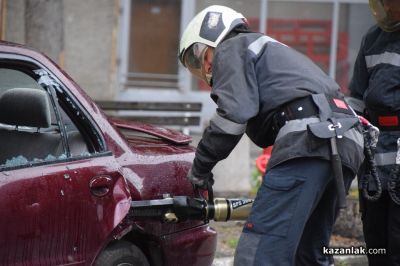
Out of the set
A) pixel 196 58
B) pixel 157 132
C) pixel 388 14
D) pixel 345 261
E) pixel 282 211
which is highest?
pixel 388 14

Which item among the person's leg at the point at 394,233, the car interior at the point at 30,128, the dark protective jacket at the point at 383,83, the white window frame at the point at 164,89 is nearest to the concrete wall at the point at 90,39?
the white window frame at the point at 164,89

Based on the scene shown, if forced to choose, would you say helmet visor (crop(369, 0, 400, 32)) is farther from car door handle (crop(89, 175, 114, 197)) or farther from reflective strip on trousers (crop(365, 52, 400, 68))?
car door handle (crop(89, 175, 114, 197))

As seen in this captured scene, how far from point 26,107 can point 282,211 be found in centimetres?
138

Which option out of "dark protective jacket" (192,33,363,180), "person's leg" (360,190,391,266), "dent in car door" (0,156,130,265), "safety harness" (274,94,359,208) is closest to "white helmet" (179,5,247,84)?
"dark protective jacket" (192,33,363,180)

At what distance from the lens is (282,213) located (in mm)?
3312

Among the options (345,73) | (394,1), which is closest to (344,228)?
(394,1)

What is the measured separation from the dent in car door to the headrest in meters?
0.26

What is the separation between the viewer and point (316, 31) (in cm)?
1024

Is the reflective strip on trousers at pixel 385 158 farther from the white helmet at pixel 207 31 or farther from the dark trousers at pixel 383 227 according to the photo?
the white helmet at pixel 207 31

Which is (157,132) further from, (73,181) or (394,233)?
(394,233)

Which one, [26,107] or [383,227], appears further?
[383,227]

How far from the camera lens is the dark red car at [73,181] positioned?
340 centimetres

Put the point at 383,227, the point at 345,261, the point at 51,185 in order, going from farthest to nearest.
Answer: the point at 345,261 < the point at 383,227 < the point at 51,185

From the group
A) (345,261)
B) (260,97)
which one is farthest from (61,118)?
(345,261)
